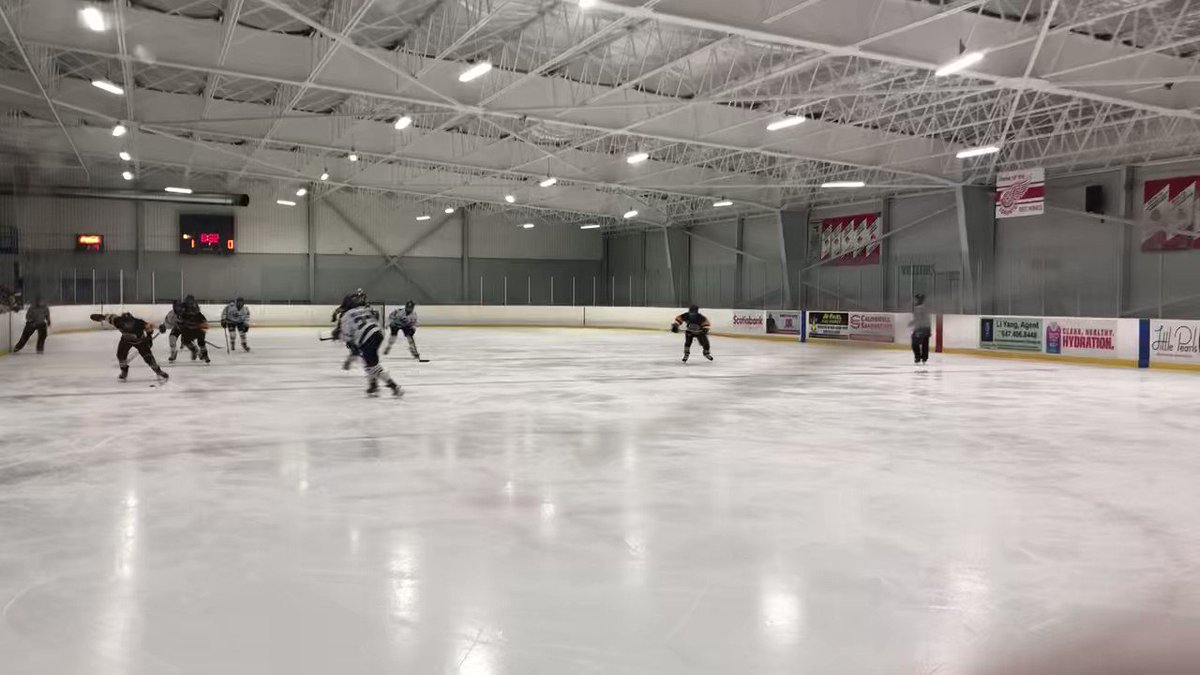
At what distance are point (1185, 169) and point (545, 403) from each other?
20666 mm

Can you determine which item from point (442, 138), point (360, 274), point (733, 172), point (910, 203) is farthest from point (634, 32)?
point (360, 274)

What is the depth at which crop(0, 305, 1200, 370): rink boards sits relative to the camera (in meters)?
18.7

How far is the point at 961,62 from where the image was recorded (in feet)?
50.0

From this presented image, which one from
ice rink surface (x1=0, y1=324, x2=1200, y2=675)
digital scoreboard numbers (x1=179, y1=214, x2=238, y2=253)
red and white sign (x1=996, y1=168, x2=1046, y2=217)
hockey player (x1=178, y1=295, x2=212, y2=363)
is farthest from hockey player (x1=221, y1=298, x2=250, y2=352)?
red and white sign (x1=996, y1=168, x2=1046, y2=217)

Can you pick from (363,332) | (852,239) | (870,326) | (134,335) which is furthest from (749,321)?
(134,335)

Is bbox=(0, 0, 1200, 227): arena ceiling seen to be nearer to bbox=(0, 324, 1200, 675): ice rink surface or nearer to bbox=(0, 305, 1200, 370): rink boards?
bbox=(0, 305, 1200, 370): rink boards

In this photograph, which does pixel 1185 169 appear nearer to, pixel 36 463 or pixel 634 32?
pixel 634 32

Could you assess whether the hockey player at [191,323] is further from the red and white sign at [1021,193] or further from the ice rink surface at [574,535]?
the red and white sign at [1021,193]

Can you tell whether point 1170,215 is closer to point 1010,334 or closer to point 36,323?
point 1010,334

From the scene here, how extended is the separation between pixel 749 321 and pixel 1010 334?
11.1 metres

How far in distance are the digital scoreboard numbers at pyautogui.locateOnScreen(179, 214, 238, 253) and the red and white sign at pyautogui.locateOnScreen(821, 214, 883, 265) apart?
2541 cm

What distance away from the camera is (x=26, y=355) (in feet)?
64.2

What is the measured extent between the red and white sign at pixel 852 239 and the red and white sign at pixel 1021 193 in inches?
235

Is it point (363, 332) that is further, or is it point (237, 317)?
point (237, 317)
